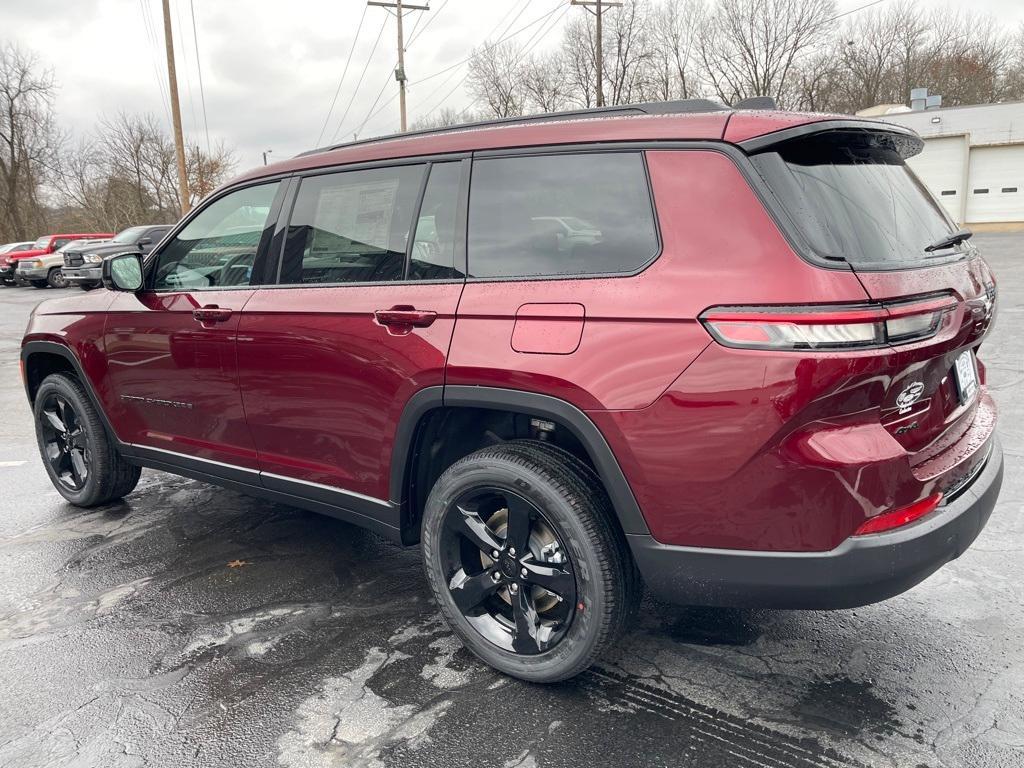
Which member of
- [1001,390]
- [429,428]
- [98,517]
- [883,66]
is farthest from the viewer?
[883,66]

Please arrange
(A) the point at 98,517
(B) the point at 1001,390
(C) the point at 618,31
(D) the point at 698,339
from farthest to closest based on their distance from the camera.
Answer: (C) the point at 618,31
(B) the point at 1001,390
(A) the point at 98,517
(D) the point at 698,339

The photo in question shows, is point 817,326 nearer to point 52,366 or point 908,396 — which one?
point 908,396

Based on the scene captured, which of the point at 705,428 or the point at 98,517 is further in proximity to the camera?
the point at 98,517

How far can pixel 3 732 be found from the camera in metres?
2.40

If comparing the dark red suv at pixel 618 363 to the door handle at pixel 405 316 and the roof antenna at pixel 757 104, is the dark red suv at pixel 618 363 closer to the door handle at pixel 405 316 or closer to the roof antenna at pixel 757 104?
the door handle at pixel 405 316

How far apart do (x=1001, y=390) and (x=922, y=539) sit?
16.1ft

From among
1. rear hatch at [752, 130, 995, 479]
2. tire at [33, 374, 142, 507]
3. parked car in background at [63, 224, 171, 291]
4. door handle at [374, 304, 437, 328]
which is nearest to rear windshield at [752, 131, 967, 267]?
rear hatch at [752, 130, 995, 479]

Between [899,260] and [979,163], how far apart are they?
114 feet

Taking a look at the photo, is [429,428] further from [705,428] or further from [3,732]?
[3,732]

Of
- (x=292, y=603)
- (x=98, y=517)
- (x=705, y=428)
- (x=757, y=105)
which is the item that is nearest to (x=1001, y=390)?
(x=757, y=105)

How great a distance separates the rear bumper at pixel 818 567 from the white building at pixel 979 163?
32.6 meters

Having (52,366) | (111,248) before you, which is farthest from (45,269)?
(52,366)

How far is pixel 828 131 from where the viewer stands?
87.5 inches

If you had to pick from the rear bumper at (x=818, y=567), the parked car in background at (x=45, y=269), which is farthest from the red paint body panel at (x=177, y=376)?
the parked car in background at (x=45, y=269)
